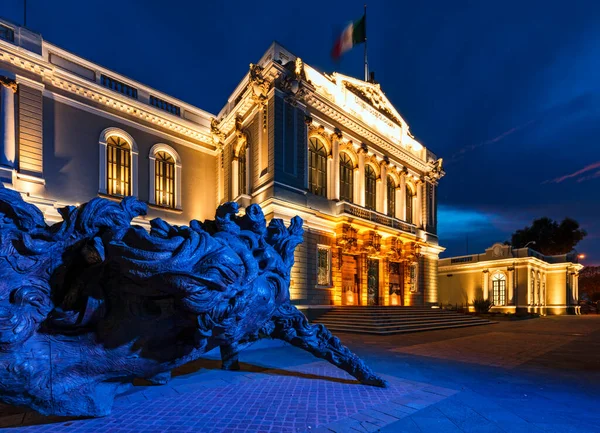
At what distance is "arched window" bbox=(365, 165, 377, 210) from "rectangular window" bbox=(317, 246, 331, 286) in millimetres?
5701

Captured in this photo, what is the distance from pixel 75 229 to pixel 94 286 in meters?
0.65

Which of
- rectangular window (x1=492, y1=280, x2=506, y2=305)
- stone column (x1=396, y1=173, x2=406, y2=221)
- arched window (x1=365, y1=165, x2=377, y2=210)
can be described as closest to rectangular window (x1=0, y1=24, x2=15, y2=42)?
arched window (x1=365, y1=165, x2=377, y2=210)

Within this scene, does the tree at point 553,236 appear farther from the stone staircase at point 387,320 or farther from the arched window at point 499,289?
the stone staircase at point 387,320

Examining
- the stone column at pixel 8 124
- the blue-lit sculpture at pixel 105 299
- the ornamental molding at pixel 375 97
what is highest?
the ornamental molding at pixel 375 97

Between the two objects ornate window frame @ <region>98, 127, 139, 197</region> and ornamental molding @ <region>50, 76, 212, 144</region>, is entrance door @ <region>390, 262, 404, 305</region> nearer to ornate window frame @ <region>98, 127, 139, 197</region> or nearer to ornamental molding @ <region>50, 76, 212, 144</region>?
ornamental molding @ <region>50, 76, 212, 144</region>

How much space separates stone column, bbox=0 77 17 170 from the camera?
12.9m

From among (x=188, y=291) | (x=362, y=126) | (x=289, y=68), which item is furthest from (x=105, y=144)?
(x=188, y=291)

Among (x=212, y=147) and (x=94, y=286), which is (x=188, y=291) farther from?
(x=212, y=147)

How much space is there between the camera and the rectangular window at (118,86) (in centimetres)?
1667

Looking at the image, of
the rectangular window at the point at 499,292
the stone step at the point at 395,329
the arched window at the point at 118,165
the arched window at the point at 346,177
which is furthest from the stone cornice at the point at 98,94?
the rectangular window at the point at 499,292

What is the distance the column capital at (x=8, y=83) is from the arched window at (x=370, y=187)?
19061 millimetres

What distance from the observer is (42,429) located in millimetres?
3506

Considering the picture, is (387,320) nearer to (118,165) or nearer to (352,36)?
(118,165)

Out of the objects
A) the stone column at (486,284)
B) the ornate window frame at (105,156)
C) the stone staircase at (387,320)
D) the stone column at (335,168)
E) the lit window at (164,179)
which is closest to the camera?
the stone staircase at (387,320)
